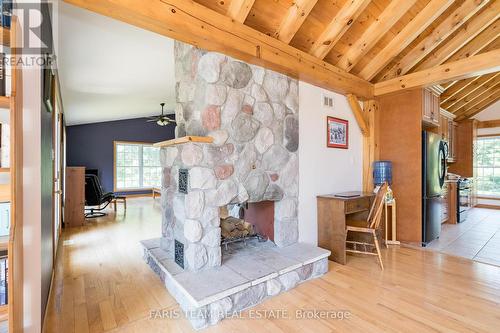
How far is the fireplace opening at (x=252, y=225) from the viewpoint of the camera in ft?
9.73

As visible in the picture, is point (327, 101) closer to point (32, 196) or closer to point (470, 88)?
point (32, 196)

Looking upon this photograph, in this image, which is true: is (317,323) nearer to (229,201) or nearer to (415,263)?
(229,201)

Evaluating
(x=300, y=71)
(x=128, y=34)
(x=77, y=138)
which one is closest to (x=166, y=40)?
(x=128, y=34)

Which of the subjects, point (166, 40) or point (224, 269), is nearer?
point (224, 269)

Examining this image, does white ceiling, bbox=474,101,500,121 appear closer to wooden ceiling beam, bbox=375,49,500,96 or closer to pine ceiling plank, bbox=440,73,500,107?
pine ceiling plank, bbox=440,73,500,107

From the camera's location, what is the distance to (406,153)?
3.78 metres

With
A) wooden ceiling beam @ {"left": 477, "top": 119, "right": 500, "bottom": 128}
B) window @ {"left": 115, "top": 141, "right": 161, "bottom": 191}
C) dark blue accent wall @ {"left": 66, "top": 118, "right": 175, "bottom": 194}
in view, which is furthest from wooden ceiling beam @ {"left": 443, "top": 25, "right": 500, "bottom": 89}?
dark blue accent wall @ {"left": 66, "top": 118, "right": 175, "bottom": 194}

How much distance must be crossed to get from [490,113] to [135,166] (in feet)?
34.6

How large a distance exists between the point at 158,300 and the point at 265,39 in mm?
2682

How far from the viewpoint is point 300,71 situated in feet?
9.54

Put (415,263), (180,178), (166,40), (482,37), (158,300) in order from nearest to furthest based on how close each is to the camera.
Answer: (158,300), (180,178), (166,40), (415,263), (482,37)

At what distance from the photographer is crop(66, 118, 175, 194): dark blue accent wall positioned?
296 inches

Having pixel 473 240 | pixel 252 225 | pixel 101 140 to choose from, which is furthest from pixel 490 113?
pixel 101 140

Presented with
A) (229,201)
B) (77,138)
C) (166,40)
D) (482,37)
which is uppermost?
(482,37)
